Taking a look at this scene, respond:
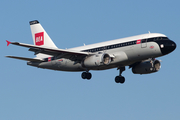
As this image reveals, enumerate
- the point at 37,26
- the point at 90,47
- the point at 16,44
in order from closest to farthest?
the point at 16,44, the point at 90,47, the point at 37,26

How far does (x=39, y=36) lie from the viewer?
6800 cm

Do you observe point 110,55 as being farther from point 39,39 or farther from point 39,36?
point 39,36

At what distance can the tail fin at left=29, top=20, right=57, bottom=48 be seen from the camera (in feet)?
219

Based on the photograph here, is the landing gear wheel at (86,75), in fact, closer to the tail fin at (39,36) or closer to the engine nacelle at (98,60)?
the engine nacelle at (98,60)

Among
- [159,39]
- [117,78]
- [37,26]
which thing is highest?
[37,26]

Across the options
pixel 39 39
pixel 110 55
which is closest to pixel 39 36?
pixel 39 39

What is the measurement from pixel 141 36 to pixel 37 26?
2162 centimetres

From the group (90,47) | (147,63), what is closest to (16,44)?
(90,47)

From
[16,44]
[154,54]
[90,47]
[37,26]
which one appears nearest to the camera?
[16,44]

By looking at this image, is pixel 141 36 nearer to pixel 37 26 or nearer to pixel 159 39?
pixel 159 39

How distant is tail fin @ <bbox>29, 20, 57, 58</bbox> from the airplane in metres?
4.50

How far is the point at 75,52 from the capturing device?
184 ft

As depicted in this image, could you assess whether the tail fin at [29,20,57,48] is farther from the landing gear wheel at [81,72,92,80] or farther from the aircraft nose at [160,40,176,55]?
the aircraft nose at [160,40,176,55]

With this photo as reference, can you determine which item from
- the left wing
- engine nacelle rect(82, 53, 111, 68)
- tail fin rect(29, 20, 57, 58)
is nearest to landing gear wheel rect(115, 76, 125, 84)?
engine nacelle rect(82, 53, 111, 68)
